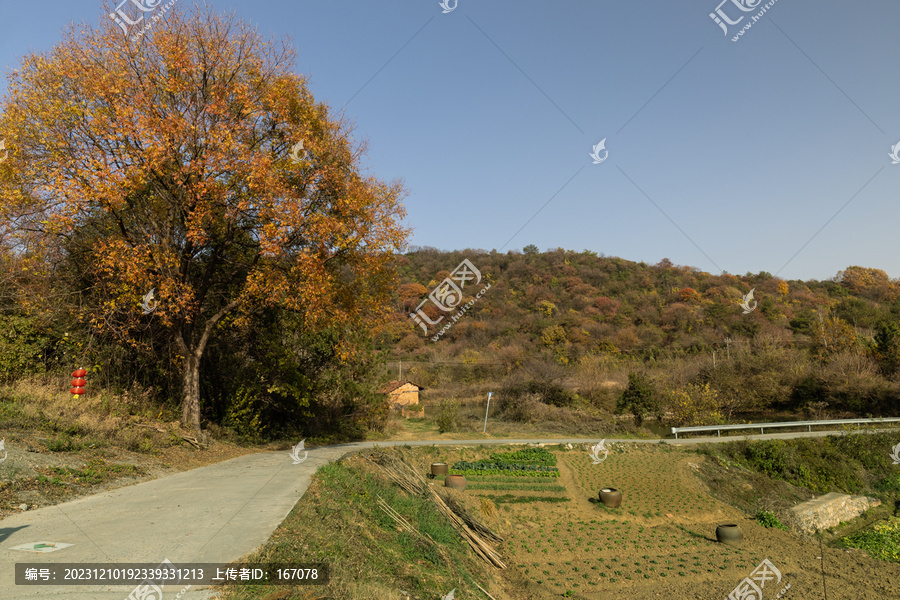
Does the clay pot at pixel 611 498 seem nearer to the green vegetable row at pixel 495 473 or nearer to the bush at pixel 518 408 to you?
the green vegetable row at pixel 495 473

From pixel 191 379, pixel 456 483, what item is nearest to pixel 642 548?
pixel 456 483

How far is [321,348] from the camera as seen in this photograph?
70.0ft

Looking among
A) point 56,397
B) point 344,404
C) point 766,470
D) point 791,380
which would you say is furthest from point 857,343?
point 56,397

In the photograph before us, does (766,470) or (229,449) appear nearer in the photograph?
(229,449)

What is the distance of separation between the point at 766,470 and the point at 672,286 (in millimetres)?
64367

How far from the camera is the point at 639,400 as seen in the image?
4000cm

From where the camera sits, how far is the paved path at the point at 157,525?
5073 millimetres

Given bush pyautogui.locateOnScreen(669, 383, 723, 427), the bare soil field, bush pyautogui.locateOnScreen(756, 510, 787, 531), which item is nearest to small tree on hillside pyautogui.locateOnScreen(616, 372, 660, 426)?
bush pyautogui.locateOnScreen(669, 383, 723, 427)

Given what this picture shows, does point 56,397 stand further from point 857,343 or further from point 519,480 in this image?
point 857,343

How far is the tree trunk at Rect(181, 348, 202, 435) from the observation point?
1434 centimetres

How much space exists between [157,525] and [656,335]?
66431 millimetres

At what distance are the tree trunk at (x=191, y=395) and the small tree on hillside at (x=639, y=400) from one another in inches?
1305

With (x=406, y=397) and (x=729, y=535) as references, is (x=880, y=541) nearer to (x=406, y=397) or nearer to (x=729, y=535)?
(x=729, y=535)

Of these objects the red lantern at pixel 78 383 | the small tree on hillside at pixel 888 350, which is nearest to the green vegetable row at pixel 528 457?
the red lantern at pixel 78 383
